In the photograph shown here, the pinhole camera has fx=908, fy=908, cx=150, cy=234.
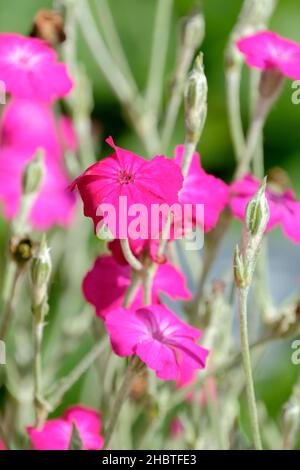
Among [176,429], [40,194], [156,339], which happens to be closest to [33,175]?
[156,339]

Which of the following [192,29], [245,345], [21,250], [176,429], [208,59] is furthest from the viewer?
[208,59]

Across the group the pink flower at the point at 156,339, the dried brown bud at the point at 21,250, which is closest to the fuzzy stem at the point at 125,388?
the pink flower at the point at 156,339

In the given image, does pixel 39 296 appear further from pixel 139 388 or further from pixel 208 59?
pixel 208 59

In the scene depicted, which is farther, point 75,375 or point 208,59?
point 208,59

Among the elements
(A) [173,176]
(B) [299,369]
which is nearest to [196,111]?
(A) [173,176]

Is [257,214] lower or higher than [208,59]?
higher

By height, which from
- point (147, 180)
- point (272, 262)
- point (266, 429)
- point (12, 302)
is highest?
point (147, 180)

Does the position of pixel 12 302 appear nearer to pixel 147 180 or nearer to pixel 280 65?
pixel 147 180

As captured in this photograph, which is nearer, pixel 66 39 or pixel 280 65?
pixel 280 65

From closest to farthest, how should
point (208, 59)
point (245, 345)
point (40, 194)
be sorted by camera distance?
point (245, 345) < point (40, 194) < point (208, 59)
